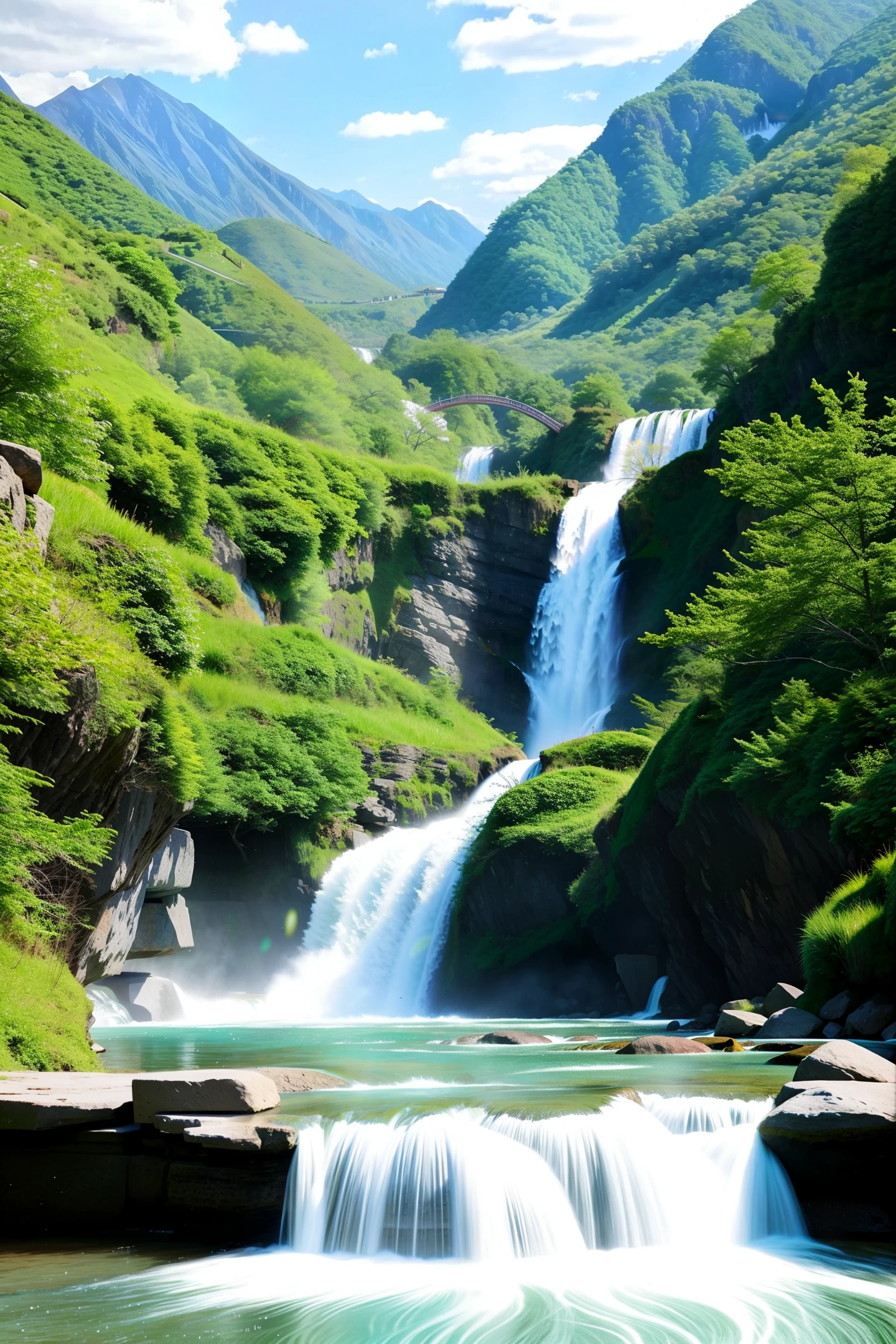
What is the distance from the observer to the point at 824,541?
2131 centimetres

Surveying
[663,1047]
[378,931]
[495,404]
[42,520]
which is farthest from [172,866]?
[495,404]

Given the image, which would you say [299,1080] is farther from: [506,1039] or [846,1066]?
[506,1039]

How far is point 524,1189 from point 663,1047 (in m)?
7.48

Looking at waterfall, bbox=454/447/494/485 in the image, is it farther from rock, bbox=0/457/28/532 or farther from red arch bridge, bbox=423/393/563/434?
rock, bbox=0/457/28/532

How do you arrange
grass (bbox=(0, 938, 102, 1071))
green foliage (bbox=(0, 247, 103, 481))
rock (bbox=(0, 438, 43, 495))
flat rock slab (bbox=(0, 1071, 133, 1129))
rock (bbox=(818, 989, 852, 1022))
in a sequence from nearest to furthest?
flat rock slab (bbox=(0, 1071, 133, 1129))
grass (bbox=(0, 938, 102, 1071))
rock (bbox=(0, 438, 43, 495))
rock (bbox=(818, 989, 852, 1022))
green foliage (bbox=(0, 247, 103, 481))

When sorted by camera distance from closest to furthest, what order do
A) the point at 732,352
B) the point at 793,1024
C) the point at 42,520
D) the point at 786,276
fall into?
the point at 42,520, the point at 793,1024, the point at 786,276, the point at 732,352

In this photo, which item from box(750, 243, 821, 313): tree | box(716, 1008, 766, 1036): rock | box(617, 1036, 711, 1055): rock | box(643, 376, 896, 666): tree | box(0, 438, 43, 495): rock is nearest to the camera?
box(0, 438, 43, 495): rock

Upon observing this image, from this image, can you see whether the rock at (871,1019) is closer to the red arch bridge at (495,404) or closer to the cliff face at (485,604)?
the cliff face at (485,604)

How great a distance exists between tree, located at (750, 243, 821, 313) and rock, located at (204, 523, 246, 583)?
83.9 feet

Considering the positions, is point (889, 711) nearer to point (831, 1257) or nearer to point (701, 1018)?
point (701, 1018)

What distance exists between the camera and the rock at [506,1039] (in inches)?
809

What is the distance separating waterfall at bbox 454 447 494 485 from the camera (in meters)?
85.6

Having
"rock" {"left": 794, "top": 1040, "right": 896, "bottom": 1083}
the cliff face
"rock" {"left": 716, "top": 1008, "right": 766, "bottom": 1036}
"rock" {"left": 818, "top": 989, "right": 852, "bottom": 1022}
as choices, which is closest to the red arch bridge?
the cliff face

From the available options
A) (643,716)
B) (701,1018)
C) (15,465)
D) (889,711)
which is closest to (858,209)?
(643,716)
